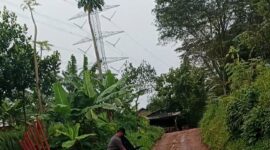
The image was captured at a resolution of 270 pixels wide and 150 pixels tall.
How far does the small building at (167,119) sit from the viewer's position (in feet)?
154

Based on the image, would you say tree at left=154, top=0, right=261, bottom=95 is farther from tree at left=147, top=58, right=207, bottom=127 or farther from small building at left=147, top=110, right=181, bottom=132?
small building at left=147, top=110, right=181, bottom=132

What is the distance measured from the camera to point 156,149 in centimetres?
2234

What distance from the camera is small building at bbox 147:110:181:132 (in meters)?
46.9

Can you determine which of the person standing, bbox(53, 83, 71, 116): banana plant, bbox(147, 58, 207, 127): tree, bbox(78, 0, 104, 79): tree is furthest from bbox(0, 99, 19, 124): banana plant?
bbox(147, 58, 207, 127): tree

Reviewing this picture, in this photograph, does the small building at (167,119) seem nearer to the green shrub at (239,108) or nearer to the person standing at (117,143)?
Answer: the green shrub at (239,108)

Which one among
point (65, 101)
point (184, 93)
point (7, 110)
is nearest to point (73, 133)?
point (65, 101)

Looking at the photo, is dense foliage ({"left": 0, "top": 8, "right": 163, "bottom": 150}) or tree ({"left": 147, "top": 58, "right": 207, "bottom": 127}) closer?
dense foliage ({"left": 0, "top": 8, "right": 163, "bottom": 150})

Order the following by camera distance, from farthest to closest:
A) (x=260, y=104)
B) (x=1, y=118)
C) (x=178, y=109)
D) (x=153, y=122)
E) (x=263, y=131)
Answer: (x=153, y=122) < (x=178, y=109) < (x=1, y=118) < (x=260, y=104) < (x=263, y=131)

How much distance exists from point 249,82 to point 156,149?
7.34 meters

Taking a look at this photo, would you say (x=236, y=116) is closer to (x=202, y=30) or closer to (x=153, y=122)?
(x=202, y=30)

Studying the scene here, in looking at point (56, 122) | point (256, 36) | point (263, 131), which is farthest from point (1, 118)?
point (263, 131)

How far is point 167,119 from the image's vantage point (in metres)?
50.5

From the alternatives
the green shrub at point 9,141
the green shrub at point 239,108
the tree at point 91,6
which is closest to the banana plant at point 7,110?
the green shrub at point 9,141

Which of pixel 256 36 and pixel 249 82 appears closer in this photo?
pixel 249 82
